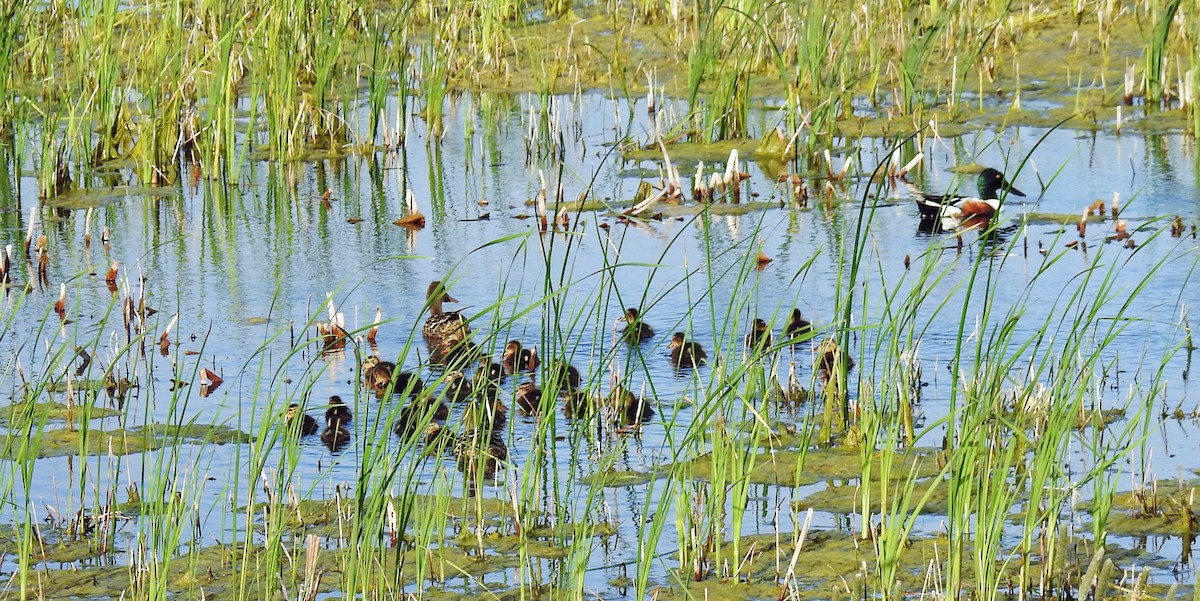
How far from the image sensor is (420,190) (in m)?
13.2

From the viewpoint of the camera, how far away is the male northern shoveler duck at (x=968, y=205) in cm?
1146

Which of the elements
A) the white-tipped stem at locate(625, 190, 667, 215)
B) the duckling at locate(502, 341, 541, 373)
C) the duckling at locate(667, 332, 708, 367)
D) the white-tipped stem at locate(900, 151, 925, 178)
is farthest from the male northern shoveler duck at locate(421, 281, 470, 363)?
the white-tipped stem at locate(900, 151, 925, 178)

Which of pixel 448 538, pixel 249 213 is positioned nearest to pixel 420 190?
pixel 249 213

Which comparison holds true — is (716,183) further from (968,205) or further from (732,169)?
(968,205)

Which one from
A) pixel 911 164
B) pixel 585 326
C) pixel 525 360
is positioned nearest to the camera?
pixel 585 326

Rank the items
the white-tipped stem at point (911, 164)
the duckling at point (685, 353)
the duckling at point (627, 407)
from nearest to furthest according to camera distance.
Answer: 1. the duckling at point (627, 407)
2. the duckling at point (685, 353)
3. the white-tipped stem at point (911, 164)

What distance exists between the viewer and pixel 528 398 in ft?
26.0

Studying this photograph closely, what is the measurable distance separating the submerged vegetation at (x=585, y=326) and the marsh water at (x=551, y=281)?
43mm

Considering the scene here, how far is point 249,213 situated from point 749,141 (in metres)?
3.69

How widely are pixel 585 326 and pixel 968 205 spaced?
5214mm

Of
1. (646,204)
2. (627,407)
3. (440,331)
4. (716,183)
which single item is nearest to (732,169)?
(716,183)

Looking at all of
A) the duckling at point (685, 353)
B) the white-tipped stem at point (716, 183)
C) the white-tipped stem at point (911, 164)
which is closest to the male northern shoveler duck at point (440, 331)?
the duckling at point (685, 353)

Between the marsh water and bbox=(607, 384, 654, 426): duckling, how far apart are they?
6 cm

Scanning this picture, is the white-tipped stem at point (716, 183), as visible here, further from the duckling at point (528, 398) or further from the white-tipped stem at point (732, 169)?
the duckling at point (528, 398)
